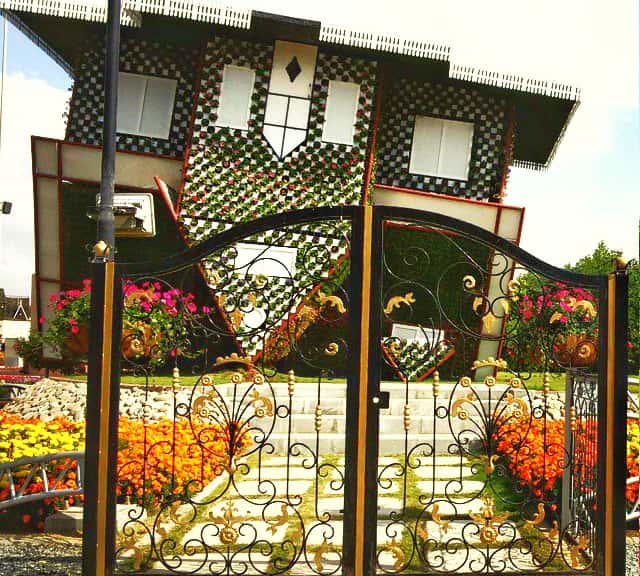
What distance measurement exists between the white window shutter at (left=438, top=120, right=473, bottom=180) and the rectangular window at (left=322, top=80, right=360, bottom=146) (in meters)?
1.85

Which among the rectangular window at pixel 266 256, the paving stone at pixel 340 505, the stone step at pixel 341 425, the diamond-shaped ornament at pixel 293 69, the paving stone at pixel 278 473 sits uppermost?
the diamond-shaped ornament at pixel 293 69

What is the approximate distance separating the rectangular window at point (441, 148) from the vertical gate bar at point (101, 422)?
8.64 m

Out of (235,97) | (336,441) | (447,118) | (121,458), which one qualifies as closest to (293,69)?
(235,97)

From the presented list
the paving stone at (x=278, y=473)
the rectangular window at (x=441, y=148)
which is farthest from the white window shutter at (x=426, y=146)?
the paving stone at (x=278, y=473)

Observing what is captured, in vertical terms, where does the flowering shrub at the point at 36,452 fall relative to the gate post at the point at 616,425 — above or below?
below

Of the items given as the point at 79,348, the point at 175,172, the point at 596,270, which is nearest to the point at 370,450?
the point at 79,348

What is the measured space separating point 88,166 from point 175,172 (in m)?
1.27

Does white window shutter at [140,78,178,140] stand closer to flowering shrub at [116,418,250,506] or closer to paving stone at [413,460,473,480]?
flowering shrub at [116,418,250,506]

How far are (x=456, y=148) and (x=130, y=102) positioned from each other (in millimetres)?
5379

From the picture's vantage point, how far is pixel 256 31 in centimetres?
1080

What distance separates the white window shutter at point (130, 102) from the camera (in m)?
11.6

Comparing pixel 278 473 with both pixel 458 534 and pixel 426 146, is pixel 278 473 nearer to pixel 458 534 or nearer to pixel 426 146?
pixel 458 534

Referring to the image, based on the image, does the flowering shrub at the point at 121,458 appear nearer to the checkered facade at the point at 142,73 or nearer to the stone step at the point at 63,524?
the stone step at the point at 63,524

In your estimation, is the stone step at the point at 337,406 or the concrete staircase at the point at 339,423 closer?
the concrete staircase at the point at 339,423
